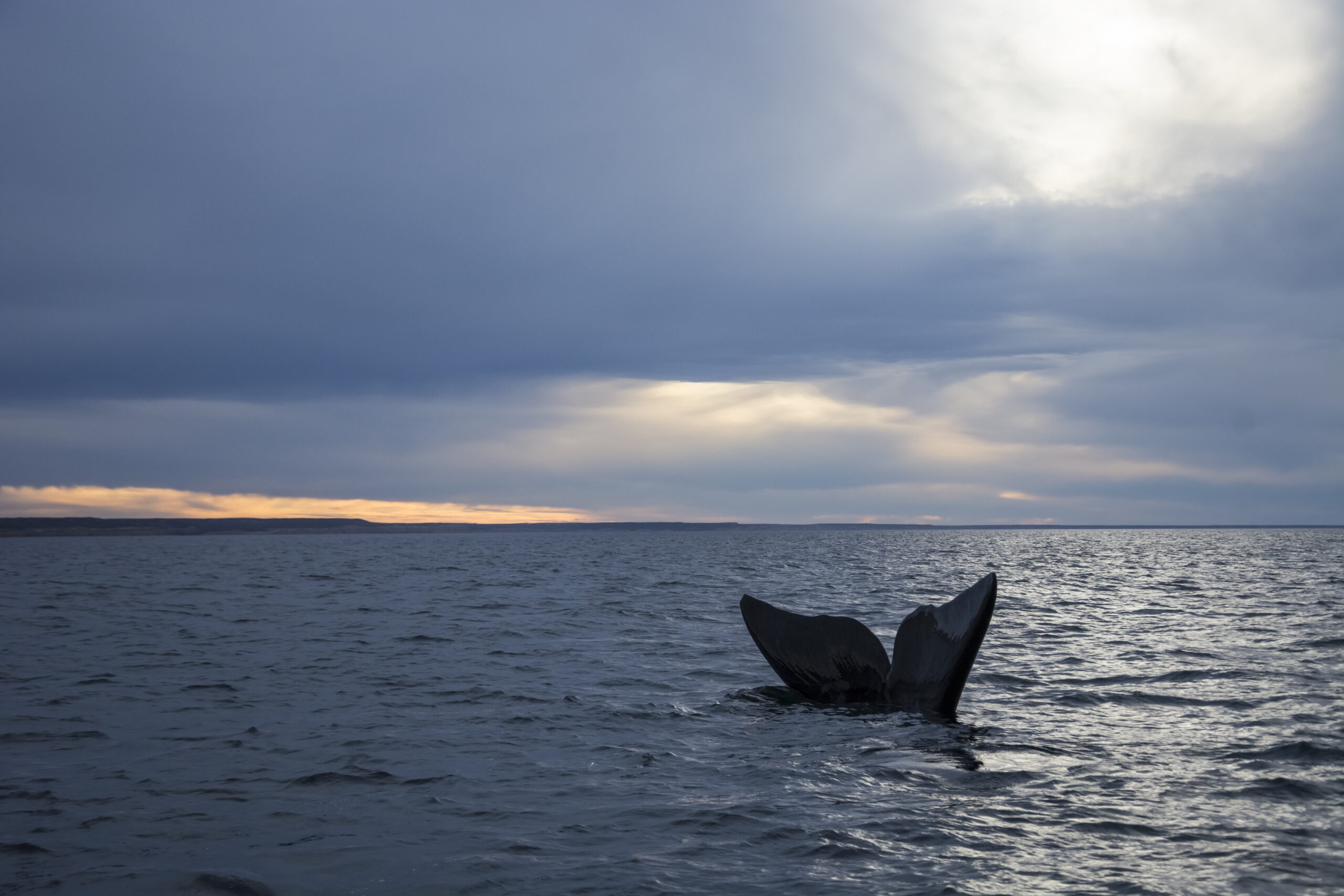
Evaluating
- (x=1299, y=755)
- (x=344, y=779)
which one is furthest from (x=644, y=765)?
(x=1299, y=755)

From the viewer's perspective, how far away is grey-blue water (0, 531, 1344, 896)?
6.39 metres

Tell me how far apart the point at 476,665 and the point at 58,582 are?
3766 cm

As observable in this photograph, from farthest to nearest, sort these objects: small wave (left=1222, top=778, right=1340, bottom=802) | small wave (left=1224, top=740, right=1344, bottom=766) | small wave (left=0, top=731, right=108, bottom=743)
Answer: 1. small wave (left=0, top=731, right=108, bottom=743)
2. small wave (left=1224, top=740, right=1344, bottom=766)
3. small wave (left=1222, top=778, right=1340, bottom=802)

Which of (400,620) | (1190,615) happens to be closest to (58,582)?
(400,620)

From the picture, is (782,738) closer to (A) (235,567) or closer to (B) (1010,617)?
(B) (1010,617)

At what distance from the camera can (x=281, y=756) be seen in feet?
32.1

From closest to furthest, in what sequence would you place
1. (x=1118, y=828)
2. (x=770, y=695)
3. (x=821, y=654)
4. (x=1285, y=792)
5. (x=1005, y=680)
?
(x=1118, y=828), (x=1285, y=792), (x=821, y=654), (x=770, y=695), (x=1005, y=680)

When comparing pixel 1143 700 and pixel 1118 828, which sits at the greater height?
pixel 1118 828

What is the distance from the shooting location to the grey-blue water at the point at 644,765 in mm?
6387

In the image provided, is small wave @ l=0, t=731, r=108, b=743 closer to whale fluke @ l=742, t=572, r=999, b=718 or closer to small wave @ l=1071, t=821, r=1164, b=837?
whale fluke @ l=742, t=572, r=999, b=718

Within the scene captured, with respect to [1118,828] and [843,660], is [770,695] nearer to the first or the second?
[843,660]

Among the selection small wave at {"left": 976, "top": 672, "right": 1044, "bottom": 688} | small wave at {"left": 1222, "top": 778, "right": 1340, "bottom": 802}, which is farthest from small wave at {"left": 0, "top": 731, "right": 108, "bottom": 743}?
small wave at {"left": 976, "top": 672, "right": 1044, "bottom": 688}

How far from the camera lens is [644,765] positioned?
9.38 metres

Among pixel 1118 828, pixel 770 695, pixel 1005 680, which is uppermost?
pixel 1118 828
